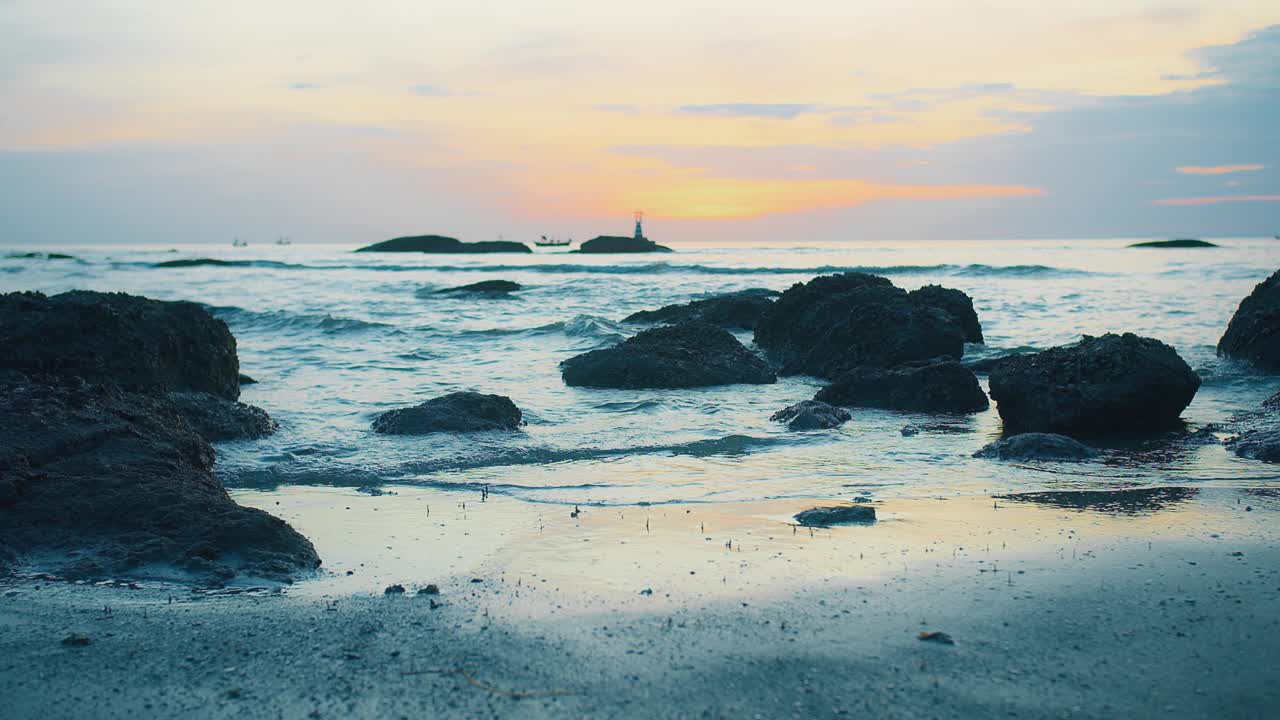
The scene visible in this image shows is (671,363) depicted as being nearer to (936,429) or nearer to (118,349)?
(936,429)

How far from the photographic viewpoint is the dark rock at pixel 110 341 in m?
8.22

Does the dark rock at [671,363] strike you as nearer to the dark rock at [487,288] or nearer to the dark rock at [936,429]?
the dark rock at [936,429]

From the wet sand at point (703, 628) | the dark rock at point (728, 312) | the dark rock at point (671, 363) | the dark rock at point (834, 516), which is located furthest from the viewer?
the dark rock at point (728, 312)

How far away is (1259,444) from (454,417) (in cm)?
659

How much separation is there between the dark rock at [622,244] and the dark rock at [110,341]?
268ft

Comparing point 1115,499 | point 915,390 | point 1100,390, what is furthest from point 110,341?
point 1100,390

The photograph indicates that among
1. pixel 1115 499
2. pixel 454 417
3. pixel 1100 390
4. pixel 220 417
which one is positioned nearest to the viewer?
pixel 1115 499

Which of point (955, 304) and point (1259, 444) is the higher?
point (955, 304)

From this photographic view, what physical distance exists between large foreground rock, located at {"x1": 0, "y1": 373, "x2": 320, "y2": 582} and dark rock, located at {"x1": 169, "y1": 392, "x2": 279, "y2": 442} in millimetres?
2177

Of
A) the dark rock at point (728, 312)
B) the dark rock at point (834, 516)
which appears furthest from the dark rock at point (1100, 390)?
the dark rock at point (728, 312)

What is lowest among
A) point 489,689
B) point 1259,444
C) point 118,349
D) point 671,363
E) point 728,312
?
point 489,689

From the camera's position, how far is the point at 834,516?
5.34 metres

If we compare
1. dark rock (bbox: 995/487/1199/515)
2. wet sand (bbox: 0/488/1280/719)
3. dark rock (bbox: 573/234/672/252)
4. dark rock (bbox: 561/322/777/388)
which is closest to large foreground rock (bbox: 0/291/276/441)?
wet sand (bbox: 0/488/1280/719)

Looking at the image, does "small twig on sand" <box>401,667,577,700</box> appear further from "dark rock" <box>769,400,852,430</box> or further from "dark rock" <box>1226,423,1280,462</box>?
"dark rock" <box>1226,423,1280,462</box>
